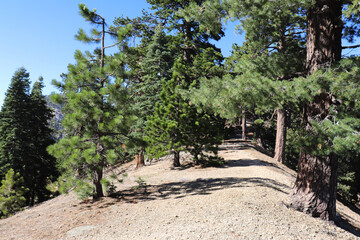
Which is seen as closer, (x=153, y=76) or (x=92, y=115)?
(x=92, y=115)

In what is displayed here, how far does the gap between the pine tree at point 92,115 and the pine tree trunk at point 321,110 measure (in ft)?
16.4

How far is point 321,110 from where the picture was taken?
17.8 ft

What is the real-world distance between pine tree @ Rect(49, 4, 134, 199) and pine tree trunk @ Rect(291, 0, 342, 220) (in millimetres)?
5006

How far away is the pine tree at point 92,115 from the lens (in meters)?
6.18

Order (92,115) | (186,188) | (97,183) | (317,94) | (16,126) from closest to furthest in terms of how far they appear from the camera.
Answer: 1. (317,94)
2. (92,115)
3. (97,183)
4. (186,188)
5. (16,126)

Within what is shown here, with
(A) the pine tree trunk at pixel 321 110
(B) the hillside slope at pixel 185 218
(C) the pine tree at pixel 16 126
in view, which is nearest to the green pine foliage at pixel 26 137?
(C) the pine tree at pixel 16 126

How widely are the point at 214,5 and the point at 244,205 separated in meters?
5.44

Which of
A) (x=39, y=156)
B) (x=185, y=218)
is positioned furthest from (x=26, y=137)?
(x=185, y=218)

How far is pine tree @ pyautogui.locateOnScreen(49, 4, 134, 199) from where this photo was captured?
6180 mm

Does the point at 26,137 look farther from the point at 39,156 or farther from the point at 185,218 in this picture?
the point at 185,218

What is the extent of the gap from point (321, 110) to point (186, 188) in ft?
15.2

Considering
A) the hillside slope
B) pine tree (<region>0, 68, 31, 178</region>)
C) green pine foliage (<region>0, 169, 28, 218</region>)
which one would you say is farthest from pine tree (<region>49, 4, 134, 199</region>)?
pine tree (<region>0, 68, 31, 178</region>)

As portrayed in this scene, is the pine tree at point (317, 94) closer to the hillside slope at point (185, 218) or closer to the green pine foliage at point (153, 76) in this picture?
the hillside slope at point (185, 218)

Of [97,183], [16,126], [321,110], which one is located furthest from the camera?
[16,126]
